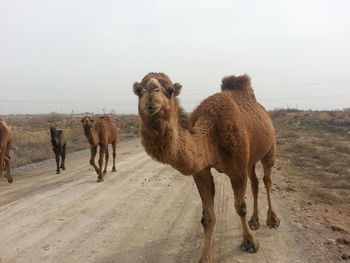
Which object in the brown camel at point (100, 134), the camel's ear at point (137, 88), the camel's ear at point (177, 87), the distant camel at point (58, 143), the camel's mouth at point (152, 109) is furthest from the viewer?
the distant camel at point (58, 143)

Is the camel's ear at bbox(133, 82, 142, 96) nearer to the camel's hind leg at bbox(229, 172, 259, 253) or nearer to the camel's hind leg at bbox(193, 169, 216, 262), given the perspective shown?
the camel's hind leg at bbox(193, 169, 216, 262)

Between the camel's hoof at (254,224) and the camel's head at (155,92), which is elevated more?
the camel's head at (155,92)

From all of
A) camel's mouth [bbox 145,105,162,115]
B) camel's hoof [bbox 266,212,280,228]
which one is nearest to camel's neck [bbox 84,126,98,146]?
camel's hoof [bbox 266,212,280,228]

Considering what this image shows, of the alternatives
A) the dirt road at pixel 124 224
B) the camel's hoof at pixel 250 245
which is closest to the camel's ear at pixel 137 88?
the dirt road at pixel 124 224

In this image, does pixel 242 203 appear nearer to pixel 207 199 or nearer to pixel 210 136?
pixel 207 199

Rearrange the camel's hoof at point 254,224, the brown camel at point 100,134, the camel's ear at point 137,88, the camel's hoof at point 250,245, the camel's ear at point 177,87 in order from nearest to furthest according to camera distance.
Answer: the camel's ear at point 137,88 < the camel's ear at point 177,87 < the camel's hoof at point 250,245 < the camel's hoof at point 254,224 < the brown camel at point 100,134

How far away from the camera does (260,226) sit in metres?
6.32

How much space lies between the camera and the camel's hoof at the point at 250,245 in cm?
522

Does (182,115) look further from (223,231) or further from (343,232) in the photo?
(343,232)

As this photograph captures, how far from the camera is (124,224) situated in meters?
6.57

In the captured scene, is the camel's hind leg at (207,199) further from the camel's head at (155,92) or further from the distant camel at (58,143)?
the distant camel at (58,143)

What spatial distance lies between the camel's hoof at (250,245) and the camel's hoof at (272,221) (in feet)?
3.61

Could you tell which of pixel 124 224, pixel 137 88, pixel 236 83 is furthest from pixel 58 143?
pixel 137 88

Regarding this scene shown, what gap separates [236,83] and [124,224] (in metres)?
3.36
